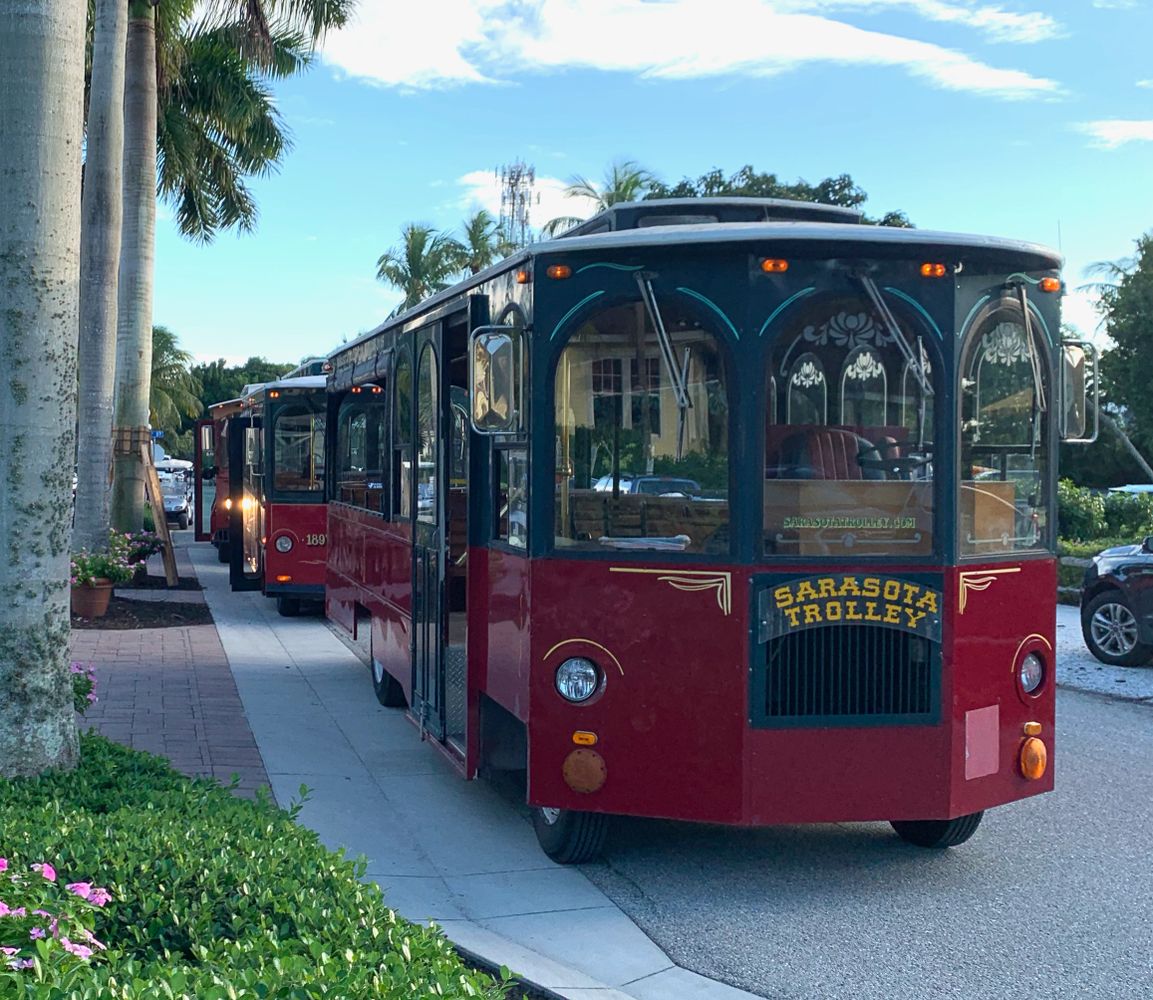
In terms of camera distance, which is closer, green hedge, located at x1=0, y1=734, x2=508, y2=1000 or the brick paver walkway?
green hedge, located at x1=0, y1=734, x2=508, y2=1000

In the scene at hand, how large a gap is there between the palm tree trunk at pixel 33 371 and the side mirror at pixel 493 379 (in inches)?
66.5

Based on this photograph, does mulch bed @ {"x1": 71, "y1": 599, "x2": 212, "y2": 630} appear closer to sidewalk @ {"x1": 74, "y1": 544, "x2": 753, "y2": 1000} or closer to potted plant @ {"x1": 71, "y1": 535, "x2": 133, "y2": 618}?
potted plant @ {"x1": 71, "y1": 535, "x2": 133, "y2": 618}

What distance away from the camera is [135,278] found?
18.5m

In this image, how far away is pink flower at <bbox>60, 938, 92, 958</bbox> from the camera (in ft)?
9.95

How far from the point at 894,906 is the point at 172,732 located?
494 cm

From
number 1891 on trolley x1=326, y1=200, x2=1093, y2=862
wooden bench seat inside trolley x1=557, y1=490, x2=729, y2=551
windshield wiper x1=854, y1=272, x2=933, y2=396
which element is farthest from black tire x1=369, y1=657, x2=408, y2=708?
windshield wiper x1=854, y1=272, x2=933, y2=396

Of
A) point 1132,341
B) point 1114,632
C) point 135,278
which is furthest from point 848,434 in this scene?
point 1132,341

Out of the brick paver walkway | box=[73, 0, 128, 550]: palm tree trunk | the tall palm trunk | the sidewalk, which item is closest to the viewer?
the sidewalk

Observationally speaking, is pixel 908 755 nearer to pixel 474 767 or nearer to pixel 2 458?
pixel 474 767

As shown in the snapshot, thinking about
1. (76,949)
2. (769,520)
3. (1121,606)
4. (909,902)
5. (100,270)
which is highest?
(100,270)

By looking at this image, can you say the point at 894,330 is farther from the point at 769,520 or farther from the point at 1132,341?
the point at 1132,341

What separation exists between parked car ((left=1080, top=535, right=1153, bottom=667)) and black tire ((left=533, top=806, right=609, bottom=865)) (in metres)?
7.61

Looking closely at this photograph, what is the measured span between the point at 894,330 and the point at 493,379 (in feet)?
5.73

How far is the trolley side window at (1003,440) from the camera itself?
592cm
